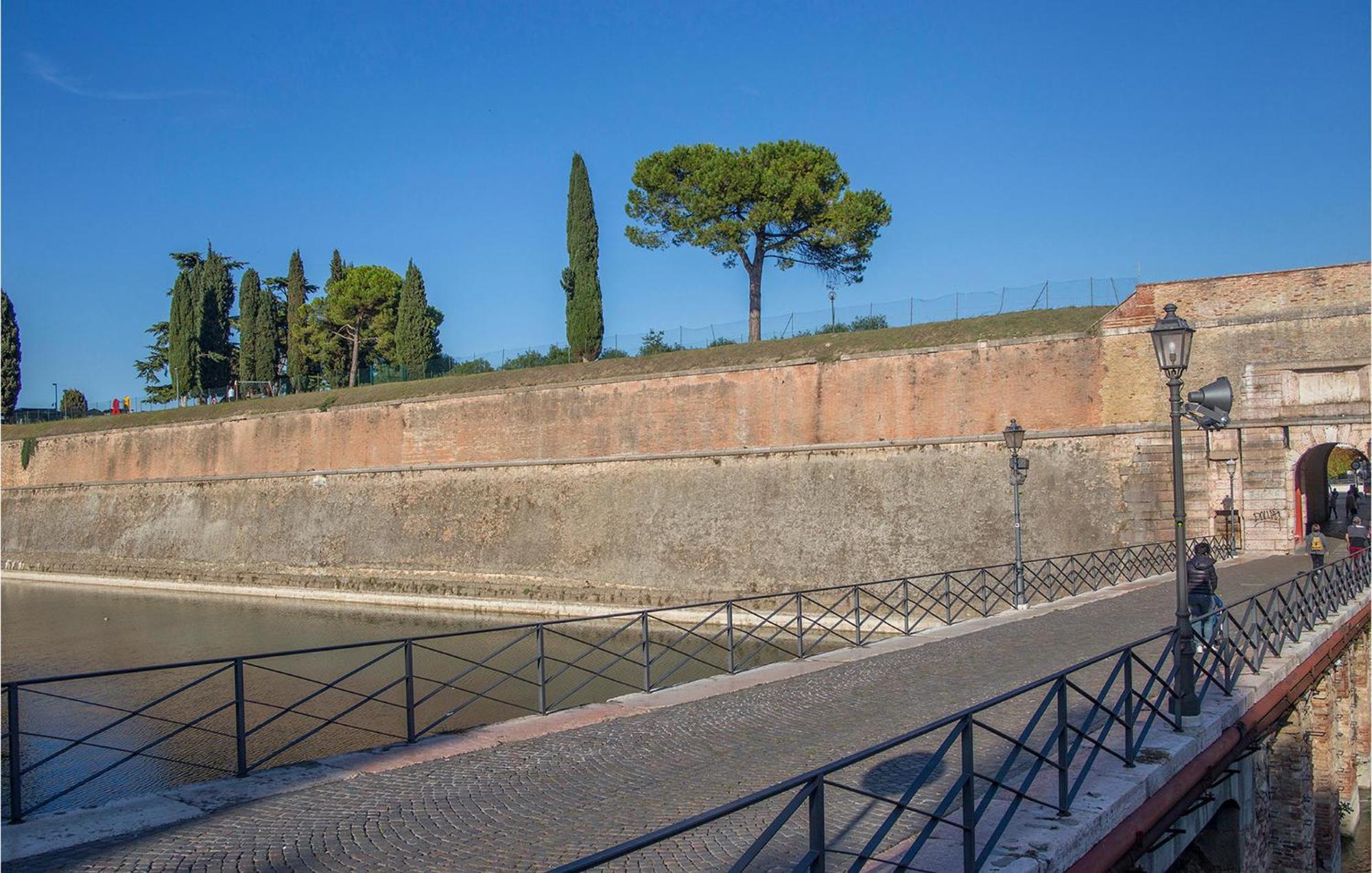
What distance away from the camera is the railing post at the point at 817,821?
3234 mm

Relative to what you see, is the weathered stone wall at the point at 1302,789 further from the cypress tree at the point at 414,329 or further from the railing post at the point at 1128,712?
the cypress tree at the point at 414,329

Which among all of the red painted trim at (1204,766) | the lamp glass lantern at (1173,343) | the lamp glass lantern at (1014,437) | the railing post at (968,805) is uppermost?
the lamp glass lantern at (1173,343)

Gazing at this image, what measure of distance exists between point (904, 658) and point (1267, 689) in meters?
3.17

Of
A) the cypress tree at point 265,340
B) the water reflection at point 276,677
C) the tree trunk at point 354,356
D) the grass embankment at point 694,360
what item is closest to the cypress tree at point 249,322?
the cypress tree at point 265,340

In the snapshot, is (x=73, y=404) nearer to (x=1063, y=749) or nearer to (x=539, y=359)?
(x=539, y=359)

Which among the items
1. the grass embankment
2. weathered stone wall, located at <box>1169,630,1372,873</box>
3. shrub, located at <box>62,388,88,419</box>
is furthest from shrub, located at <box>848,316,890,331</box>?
shrub, located at <box>62,388,88,419</box>

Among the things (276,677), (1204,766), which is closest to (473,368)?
(276,677)

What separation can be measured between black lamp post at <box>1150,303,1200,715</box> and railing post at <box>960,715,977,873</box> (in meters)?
3.06

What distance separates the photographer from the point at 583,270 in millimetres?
32719

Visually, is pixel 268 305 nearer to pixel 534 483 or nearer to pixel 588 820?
pixel 534 483

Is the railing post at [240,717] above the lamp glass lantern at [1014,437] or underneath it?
underneath

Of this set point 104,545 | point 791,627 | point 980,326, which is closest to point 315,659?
point 791,627

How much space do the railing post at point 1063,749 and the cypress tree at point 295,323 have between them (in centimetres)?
4578

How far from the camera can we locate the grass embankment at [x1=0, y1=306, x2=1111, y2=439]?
21500mm
